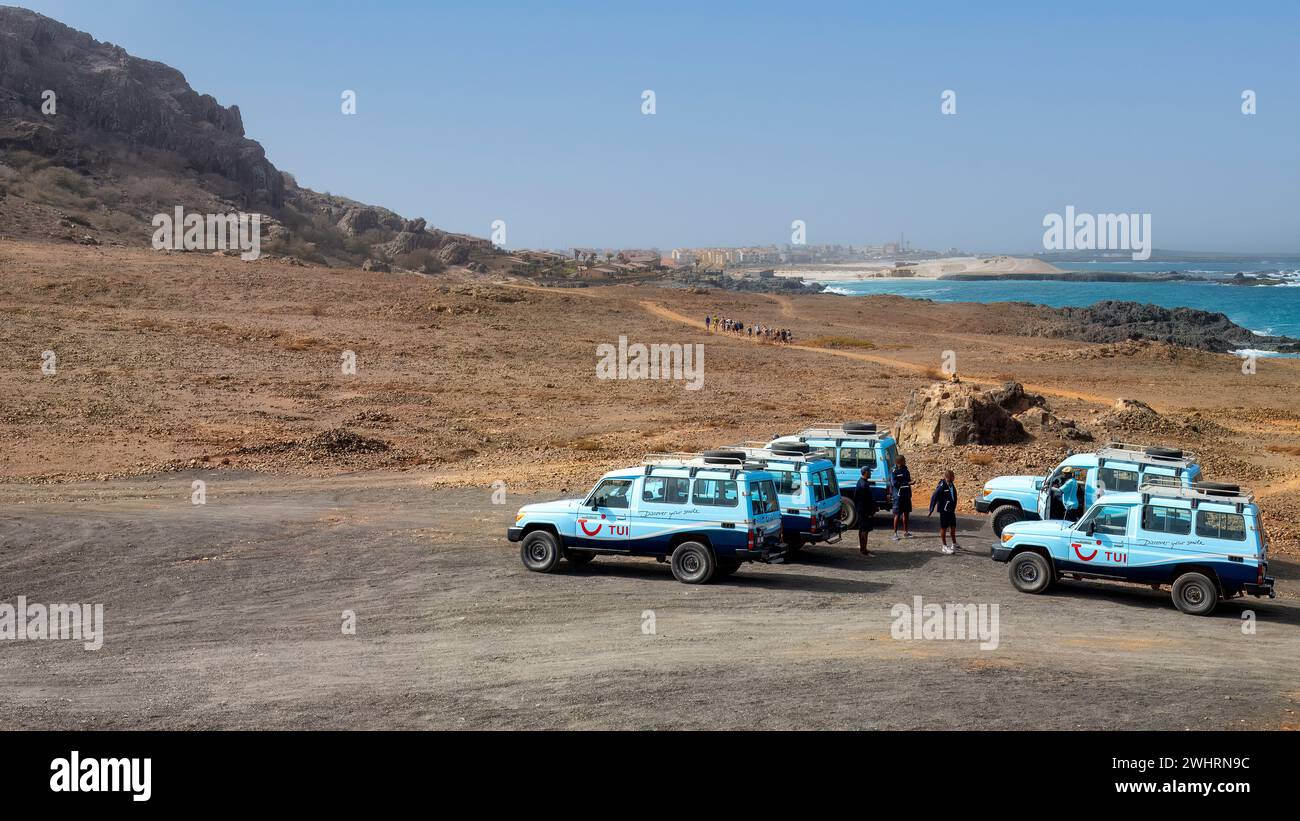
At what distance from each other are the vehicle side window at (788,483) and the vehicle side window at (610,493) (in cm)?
340

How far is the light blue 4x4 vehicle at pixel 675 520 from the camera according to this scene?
19297 millimetres

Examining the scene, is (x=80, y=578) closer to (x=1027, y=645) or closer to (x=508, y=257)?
(x=1027, y=645)

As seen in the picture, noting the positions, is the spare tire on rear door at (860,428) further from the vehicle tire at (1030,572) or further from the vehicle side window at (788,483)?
the vehicle tire at (1030,572)

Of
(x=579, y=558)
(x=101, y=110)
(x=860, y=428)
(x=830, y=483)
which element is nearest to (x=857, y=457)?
(x=860, y=428)

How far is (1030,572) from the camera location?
19359 mm

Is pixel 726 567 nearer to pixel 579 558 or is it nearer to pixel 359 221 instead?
pixel 579 558

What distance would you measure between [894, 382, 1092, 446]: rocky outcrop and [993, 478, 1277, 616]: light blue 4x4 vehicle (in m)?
15.1

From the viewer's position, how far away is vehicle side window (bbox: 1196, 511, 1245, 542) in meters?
17.5

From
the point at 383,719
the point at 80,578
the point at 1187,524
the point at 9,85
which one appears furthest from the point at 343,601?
the point at 9,85

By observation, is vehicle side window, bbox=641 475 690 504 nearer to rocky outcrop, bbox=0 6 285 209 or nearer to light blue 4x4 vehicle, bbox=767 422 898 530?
→ light blue 4x4 vehicle, bbox=767 422 898 530

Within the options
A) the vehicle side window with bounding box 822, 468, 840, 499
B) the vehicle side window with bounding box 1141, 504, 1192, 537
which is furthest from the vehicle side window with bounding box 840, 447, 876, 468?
the vehicle side window with bounding box 1141, 504, 1192, 537

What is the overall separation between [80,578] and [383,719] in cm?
1046

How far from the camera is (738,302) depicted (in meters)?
113

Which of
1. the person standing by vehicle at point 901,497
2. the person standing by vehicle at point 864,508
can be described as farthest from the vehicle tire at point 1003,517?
the person standing by vehicle at point 864,508
